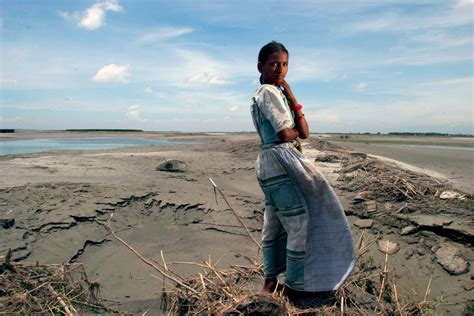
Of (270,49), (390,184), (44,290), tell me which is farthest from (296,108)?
(390,184)

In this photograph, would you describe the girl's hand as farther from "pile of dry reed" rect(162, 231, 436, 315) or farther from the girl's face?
"pile of dry reed" rect(162, 231, 436, 315)

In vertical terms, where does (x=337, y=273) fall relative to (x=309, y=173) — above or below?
below

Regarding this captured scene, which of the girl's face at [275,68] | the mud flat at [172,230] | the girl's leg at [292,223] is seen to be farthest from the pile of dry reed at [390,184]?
the girl's face at [275,68]

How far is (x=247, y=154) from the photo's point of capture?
48.4 feet

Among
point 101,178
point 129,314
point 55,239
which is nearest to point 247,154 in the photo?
point 101,178

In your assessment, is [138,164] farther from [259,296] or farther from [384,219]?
[259,296]

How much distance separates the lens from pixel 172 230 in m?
5.84

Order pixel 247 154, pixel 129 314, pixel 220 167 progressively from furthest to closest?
pixel 247 154 → pixel 220 167 → pixel 129 314

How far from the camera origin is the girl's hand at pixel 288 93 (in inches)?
115

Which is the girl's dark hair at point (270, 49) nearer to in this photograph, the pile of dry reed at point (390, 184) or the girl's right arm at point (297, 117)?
the girl's right arm at point (297, 117)

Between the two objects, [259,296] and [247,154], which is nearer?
[259,296]

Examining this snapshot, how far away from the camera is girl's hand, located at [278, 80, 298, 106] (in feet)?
9.62

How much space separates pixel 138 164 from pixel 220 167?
234 centimetres

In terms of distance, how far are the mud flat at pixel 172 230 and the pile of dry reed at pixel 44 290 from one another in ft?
0.83
